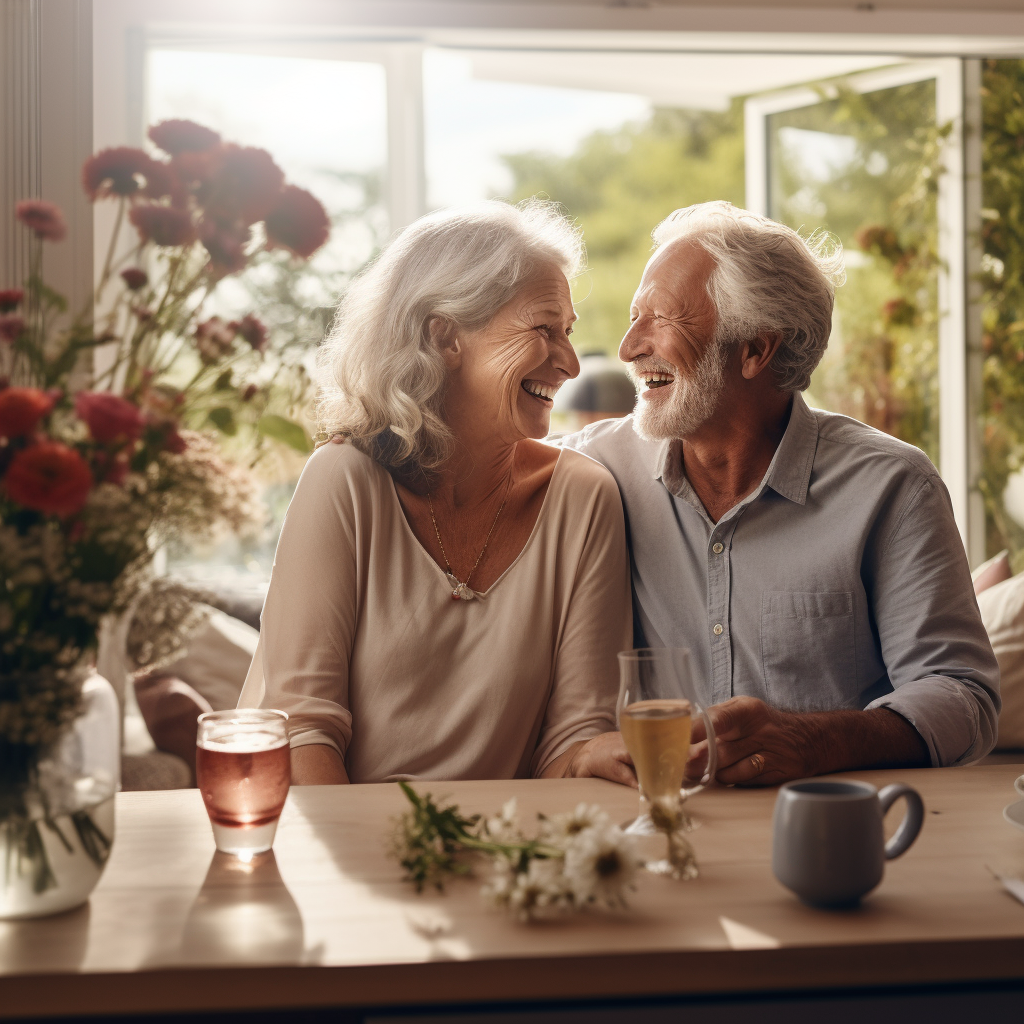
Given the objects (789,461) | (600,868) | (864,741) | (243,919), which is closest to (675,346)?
(789,461)

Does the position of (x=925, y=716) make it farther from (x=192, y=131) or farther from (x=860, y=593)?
(x=192, y=131)

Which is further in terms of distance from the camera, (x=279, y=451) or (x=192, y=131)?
(x=279, y=451)

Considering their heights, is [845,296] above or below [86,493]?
above

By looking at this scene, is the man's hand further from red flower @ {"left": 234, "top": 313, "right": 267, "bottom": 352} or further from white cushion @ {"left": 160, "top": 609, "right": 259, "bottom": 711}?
white cushion @ {"left": 160, "top": 609, "right": 259, "bottom": 711}

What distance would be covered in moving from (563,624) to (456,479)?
1.15ft

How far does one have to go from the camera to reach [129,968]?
2.87 feet

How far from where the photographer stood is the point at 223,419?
0.95m

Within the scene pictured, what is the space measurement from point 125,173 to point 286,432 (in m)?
0.27

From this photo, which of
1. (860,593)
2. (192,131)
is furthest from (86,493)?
(860,593)

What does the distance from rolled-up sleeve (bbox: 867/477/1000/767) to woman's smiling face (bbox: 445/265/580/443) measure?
2.21 feet

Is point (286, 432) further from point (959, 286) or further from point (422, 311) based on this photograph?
point (959, 286)

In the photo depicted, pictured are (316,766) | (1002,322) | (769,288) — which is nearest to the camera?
(316,766)

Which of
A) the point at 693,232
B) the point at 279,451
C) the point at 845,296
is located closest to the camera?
the point at 693,232

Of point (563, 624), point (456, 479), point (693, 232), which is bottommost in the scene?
point (563, 624)
